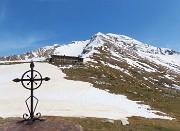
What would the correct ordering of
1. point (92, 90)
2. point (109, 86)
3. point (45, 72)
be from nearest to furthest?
point (92, 90)
point (109, 86)
point (45, 72)

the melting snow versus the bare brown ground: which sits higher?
the melting snow

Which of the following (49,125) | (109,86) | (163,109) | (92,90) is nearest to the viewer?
(49,125)

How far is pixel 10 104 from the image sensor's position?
53125mm

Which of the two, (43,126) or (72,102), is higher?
(72,102)

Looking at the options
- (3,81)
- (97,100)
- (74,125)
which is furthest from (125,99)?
(74,125)

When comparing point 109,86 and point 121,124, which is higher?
point 109,86

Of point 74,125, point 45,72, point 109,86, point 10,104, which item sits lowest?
point 74,125

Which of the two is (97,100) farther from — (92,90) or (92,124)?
(92,124)

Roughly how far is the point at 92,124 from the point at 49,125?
25767 millimetres

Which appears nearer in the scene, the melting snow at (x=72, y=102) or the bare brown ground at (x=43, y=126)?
the bare brown ground at (x=43, y=126)

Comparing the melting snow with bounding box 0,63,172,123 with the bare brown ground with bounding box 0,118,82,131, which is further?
the melting snow with bounding box 0,63,172,123

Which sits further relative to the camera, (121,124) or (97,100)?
(97,100)

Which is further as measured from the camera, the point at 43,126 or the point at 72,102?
the point at 72,102

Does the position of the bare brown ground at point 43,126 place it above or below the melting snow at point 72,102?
below
